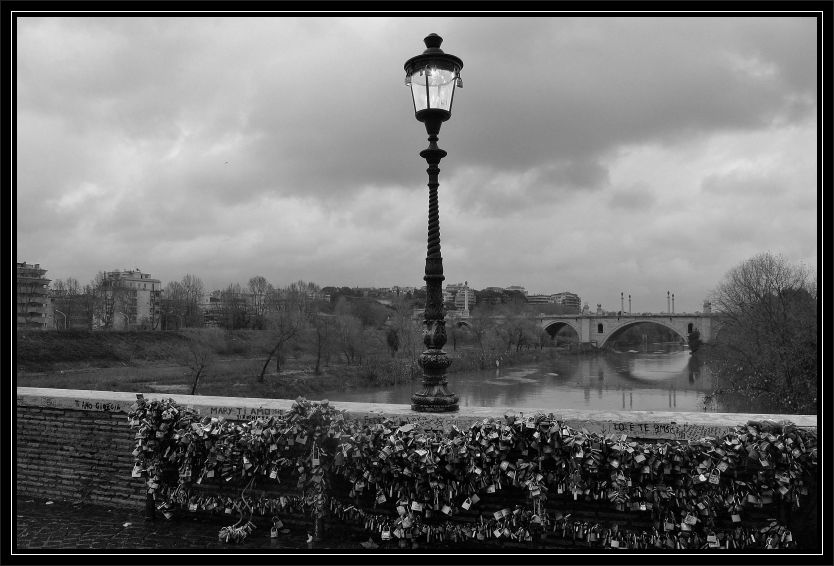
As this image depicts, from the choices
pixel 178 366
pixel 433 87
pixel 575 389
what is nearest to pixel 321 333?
pixel 178 366

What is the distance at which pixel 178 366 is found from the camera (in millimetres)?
41375

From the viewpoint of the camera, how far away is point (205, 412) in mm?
5289

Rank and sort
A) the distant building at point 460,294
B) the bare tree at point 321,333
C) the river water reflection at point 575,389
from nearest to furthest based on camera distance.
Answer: the river water reflection at point 575,389 < the bare tree at point 321,333 < the distant building at point 460,294

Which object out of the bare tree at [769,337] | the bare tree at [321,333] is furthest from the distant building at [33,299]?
the bare tree at [769,337]

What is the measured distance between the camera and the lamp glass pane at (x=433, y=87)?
5.09 metres

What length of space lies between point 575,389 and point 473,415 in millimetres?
33520

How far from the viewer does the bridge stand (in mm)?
59969

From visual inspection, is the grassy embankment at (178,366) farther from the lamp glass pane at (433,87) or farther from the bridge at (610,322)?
the lamp glass pane at (433,87)

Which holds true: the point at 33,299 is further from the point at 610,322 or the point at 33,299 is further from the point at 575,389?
the point at 610,322

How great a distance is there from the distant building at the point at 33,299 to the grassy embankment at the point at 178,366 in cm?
1556

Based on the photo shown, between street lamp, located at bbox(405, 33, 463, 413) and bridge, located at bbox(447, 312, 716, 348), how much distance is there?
54.9m

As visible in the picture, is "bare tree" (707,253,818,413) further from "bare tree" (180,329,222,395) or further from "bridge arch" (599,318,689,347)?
"bridge arch" (599,318,689,347)

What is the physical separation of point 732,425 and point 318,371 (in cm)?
3592

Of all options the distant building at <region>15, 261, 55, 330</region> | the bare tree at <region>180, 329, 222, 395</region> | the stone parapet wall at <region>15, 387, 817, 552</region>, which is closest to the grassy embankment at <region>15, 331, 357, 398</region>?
the bare tree at <region>180, 329, 222, 395</region>
